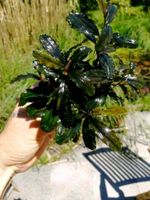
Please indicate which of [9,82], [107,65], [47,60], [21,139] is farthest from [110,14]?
[9,82]

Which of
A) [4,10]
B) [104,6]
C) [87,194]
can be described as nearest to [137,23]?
[4,10]

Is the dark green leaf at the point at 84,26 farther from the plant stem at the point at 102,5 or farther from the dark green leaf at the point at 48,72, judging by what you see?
the dark green leaf at the point at 48,72

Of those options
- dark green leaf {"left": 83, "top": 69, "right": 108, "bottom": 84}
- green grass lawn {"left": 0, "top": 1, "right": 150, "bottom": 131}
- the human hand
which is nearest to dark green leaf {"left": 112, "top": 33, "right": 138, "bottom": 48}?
dark green leaf {"left": 83, "top": 69, "right": 108, "bottom": 84}

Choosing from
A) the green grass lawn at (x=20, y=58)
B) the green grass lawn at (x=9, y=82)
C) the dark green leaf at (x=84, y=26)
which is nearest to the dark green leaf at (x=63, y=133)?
the dark green leaf at (x=84, y=26)

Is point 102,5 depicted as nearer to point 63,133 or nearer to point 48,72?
point 48,72

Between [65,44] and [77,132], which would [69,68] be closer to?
[77,132]
